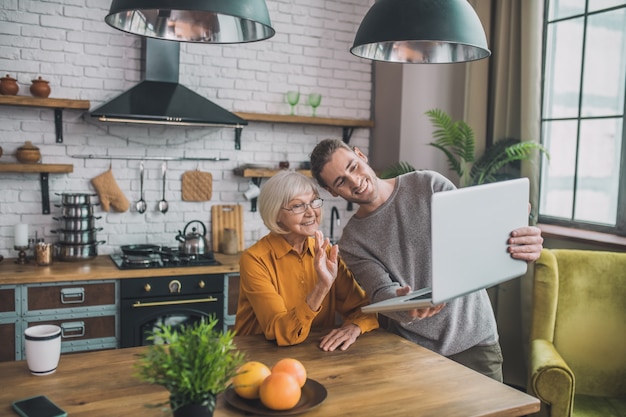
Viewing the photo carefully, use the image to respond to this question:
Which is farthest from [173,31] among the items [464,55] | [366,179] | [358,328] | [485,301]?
[485,301]

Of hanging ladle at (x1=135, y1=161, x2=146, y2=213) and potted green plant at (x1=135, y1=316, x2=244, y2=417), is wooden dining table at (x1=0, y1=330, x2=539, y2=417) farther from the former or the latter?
hanging ladle at (x1=135, y1=161, x2=146, y2=213)

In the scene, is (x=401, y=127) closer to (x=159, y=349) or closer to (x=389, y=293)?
(x=389, y=293)

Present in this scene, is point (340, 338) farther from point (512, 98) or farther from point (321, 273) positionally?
point (512, 98)

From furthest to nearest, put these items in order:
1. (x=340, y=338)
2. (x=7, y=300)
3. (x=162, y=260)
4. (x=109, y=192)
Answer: (x=109, y=192) → (x=162, y=260) → (x=7, y=300) → (x=340, y=338)

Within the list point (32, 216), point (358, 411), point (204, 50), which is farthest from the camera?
point (204, 50)

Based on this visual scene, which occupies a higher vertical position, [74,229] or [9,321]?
[74,229]

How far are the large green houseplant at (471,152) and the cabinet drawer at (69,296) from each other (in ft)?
5.96

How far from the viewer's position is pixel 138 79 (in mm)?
4102

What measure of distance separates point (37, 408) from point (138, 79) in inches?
116

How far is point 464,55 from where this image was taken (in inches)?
85.7

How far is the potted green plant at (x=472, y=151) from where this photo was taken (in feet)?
11.7

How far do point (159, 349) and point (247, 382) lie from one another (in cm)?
33

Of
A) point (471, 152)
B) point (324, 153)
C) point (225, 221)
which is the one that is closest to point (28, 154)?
point (225, 221)

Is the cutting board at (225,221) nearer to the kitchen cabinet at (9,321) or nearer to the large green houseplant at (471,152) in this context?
the large green houseplant at (471,152)
